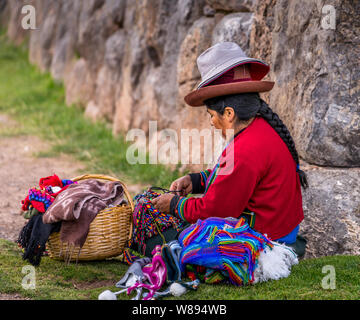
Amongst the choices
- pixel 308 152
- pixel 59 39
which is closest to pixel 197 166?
pixel 308 152

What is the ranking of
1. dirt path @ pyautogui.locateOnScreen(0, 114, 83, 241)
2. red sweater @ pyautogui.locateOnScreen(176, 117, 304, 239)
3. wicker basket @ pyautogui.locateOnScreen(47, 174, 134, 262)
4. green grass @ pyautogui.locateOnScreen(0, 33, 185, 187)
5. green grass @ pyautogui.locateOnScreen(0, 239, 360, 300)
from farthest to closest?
green grass @ pyautogui.locateOnScreen(0, 33, 185, 187) < dirt path @ pyautogui.locateOnScreen(0, 114, 83, 241) < wicker basket @ pyautogui.locateOnScreen(47, 174, 134, 262) < red sweater @ pyautogui.locateOnScreen(176, 117, 304, 239) < green grass @ pyautogui.locateOnScreen(0, 239, 360, 300)

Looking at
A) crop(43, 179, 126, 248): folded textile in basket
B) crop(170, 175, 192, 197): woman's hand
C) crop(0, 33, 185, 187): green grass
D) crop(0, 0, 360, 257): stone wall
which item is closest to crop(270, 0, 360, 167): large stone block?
crop(0, 0, 360, 257): stone wall

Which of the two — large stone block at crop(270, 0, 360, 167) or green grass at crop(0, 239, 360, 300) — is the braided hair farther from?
green grass at crop(0, 239, 360, 300)

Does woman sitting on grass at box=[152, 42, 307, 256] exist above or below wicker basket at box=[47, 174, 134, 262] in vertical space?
above

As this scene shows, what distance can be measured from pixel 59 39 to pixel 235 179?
11333 mm

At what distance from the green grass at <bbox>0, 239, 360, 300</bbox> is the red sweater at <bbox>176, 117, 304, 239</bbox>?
1.10 ft

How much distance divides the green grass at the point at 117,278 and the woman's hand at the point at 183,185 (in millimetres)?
678

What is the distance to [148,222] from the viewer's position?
11.6 ft

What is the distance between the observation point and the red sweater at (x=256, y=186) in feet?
9.61

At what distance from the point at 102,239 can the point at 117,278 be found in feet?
0.96

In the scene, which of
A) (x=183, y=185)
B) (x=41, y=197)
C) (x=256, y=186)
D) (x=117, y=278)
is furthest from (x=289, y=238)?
(x=41, y=197)

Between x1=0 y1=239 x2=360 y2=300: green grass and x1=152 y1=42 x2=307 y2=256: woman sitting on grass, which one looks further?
x1=152 y1=42 x2=307 y2=256: woman sitting on grass

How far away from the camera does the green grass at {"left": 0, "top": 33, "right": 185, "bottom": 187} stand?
6.88 metres

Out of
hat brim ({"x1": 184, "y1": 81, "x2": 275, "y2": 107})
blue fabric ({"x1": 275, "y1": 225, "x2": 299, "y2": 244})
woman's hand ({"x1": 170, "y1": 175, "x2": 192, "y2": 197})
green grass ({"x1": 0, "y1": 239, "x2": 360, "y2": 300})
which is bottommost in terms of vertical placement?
green grass ({"x1": 0, "y1": 239, "x2": 360, "y2": 300})
